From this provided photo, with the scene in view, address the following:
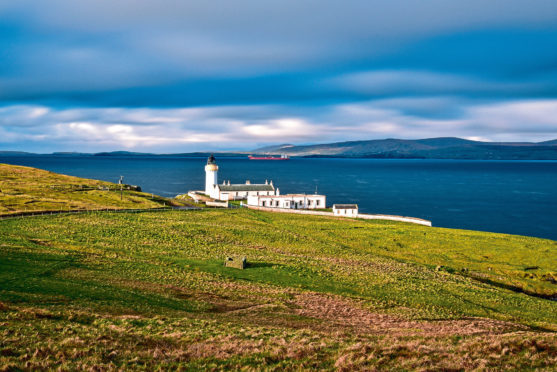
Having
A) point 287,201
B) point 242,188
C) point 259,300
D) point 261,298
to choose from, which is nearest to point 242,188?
point 242,188

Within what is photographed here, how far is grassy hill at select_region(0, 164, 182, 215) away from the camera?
70.8 m

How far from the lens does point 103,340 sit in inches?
655

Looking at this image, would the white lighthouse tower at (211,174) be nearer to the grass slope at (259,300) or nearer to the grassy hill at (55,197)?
the grassy hill at (55,197)

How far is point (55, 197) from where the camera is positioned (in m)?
81.4

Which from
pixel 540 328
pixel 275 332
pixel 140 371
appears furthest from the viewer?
pixel 540 328

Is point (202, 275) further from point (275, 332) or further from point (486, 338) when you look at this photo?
point (486, 338)

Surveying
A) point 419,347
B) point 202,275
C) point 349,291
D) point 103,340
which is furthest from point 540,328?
point 103,340

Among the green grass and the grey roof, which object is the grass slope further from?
the grey roof

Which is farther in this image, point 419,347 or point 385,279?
point 385,279

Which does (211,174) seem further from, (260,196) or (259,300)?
(259,300)

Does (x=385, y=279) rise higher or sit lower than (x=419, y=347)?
lower

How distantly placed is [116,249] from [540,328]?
38.2 m

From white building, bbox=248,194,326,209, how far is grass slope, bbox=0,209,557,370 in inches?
1545

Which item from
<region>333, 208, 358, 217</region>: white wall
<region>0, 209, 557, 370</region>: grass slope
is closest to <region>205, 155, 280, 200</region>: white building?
<region>333, 208, 358, 217</region>: white wall
